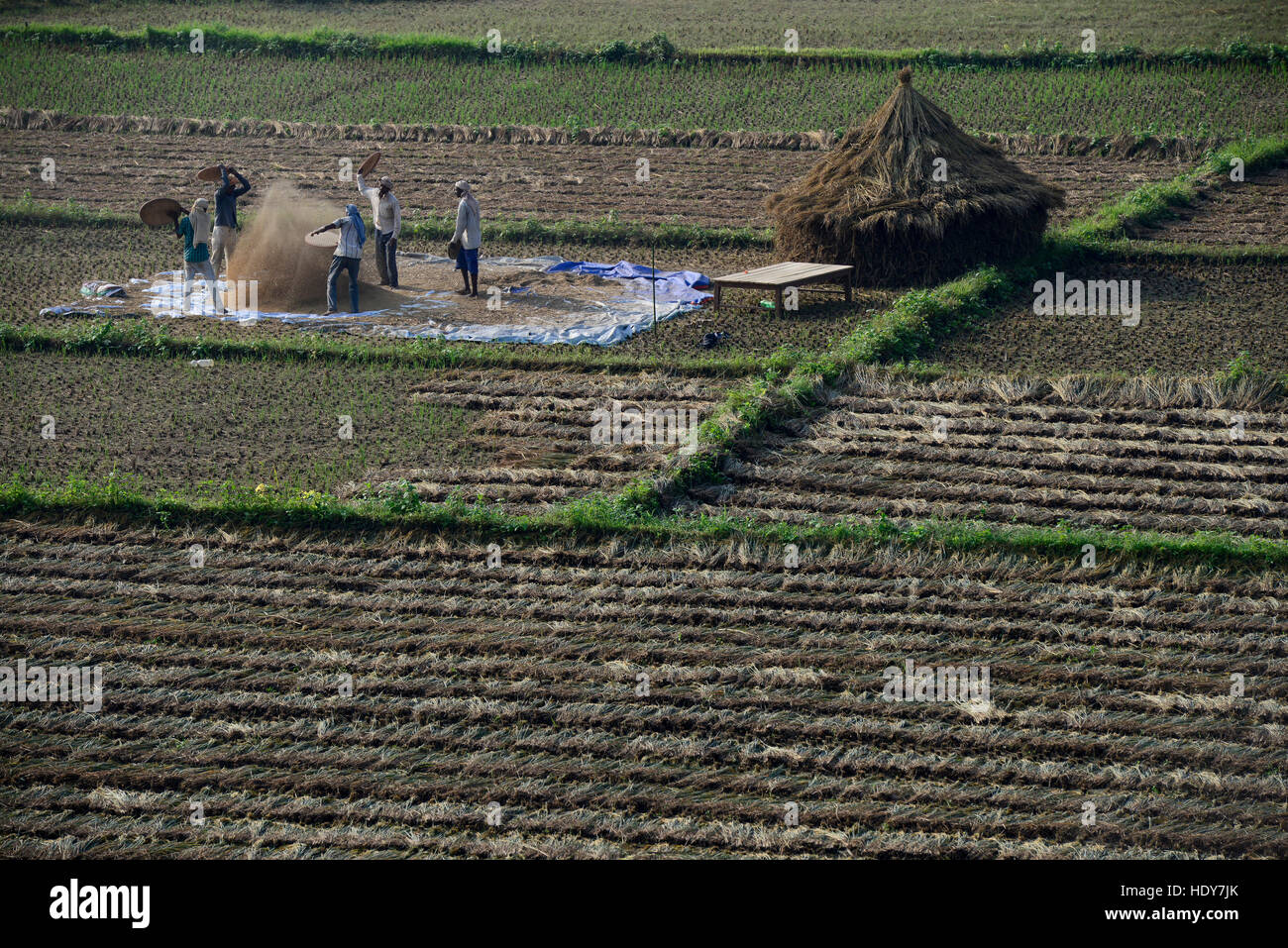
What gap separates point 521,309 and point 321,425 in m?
3.84

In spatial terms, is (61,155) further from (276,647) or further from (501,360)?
(276,647)

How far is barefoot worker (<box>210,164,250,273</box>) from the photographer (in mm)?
16109

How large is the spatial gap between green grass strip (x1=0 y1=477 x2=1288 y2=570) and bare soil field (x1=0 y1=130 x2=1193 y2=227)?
9.44 m

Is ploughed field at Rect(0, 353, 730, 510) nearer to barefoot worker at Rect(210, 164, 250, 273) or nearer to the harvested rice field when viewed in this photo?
the harvested rice field

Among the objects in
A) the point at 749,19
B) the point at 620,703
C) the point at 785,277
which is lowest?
the point at 620,703

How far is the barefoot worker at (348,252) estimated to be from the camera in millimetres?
15016

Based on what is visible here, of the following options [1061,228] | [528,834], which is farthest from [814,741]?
[1061,228]

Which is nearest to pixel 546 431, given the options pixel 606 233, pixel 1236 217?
pixel 606 233

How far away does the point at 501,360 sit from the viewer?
Answer: 14.0 m

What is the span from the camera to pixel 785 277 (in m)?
15.4

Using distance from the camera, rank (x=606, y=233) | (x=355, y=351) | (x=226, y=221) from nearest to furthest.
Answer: (x=355, y=351) → (x=226, y=221) → (x=606, y=233)

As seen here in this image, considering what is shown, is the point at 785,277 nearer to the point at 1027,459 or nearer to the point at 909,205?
the point at 909,205

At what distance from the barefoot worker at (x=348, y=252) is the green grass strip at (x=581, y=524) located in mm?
4958

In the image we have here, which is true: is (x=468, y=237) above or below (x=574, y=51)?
below
